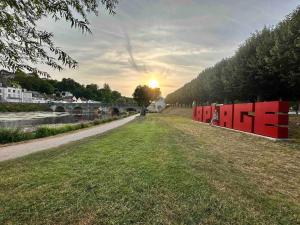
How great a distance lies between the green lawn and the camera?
4762 millimetres

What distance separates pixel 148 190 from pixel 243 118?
16.1 m

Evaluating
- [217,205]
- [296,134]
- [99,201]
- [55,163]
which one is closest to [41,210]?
[99,201]

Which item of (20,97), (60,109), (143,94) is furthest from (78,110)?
(20,97)

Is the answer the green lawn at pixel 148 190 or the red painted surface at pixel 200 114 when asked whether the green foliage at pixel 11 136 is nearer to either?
the green lawn at pixel 148 190

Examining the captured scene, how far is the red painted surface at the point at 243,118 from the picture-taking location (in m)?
18.9

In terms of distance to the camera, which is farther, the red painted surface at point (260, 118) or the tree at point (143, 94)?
the tree at point (143, 94)

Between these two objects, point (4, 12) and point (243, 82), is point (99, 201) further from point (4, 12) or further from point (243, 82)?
point (243, 82)

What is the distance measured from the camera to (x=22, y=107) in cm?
10075

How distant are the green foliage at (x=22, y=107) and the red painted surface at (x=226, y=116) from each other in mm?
76929

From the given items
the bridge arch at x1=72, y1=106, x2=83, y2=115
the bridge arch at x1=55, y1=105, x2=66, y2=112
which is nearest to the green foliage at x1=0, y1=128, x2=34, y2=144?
the bridge arch at x1=72, y1=106, x2=83, y2=115

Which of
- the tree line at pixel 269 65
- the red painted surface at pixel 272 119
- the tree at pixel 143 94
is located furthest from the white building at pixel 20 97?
the red painted surface at pixel 272 119

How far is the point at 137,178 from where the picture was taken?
670cm

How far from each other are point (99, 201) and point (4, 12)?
12.0 ft

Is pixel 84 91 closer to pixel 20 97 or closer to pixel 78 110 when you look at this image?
pixel 20 97
